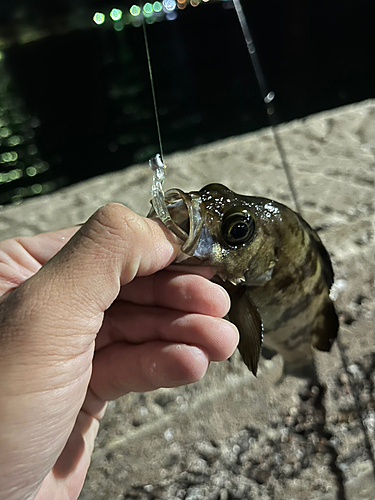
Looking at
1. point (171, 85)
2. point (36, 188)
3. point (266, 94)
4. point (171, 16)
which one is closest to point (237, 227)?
point (36, 188)

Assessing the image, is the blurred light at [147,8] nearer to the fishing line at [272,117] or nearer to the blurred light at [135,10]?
the blurred light at [135,10]

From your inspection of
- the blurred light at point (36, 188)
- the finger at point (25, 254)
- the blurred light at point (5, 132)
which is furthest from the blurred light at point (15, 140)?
the finger at point (25, 254)

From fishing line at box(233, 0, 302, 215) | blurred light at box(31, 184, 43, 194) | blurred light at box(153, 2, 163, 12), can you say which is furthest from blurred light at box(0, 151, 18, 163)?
blurred light at box(153, 2, 163, 12)

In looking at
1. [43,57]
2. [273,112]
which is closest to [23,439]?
[273,112]

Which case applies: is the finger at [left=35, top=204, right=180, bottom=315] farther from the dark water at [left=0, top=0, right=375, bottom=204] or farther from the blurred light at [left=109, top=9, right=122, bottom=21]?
the blurred light at [left=109, top=9, right=122, bottom=21]

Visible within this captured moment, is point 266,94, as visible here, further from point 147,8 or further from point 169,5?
point 147,8

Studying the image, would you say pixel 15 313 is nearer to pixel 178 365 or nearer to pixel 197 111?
pixel 178 365
